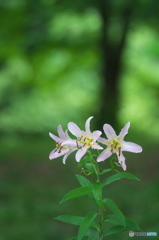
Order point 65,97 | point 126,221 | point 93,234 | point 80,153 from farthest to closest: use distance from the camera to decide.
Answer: point 65,97 → point 93,234 → point 126,221 → point 80,153

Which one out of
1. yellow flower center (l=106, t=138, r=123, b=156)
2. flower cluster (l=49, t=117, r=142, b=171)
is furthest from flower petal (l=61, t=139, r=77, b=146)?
yellow flower center (l=106, t=138, r=123, b=156)

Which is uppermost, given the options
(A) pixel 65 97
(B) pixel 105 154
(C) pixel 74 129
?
(A) pixel 65 97

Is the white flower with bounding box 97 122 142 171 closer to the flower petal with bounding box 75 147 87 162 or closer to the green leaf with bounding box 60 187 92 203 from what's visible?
the flower petal with bounding box 75 147 87 162

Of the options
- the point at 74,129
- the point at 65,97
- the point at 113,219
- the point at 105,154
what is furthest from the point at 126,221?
the point at 65,97

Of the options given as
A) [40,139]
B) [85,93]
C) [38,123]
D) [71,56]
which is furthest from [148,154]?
[85,93]

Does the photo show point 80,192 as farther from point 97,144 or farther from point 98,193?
point 97,144

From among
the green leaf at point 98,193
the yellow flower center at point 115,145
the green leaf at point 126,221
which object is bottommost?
the green leaf at point 126,221

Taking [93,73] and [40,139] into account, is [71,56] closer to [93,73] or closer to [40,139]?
[40,139]

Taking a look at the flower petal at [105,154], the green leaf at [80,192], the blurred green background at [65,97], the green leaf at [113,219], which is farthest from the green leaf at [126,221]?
the blurred green background at [65,97]

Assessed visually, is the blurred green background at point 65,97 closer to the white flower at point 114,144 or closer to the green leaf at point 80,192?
the green leaf at point 80,192
